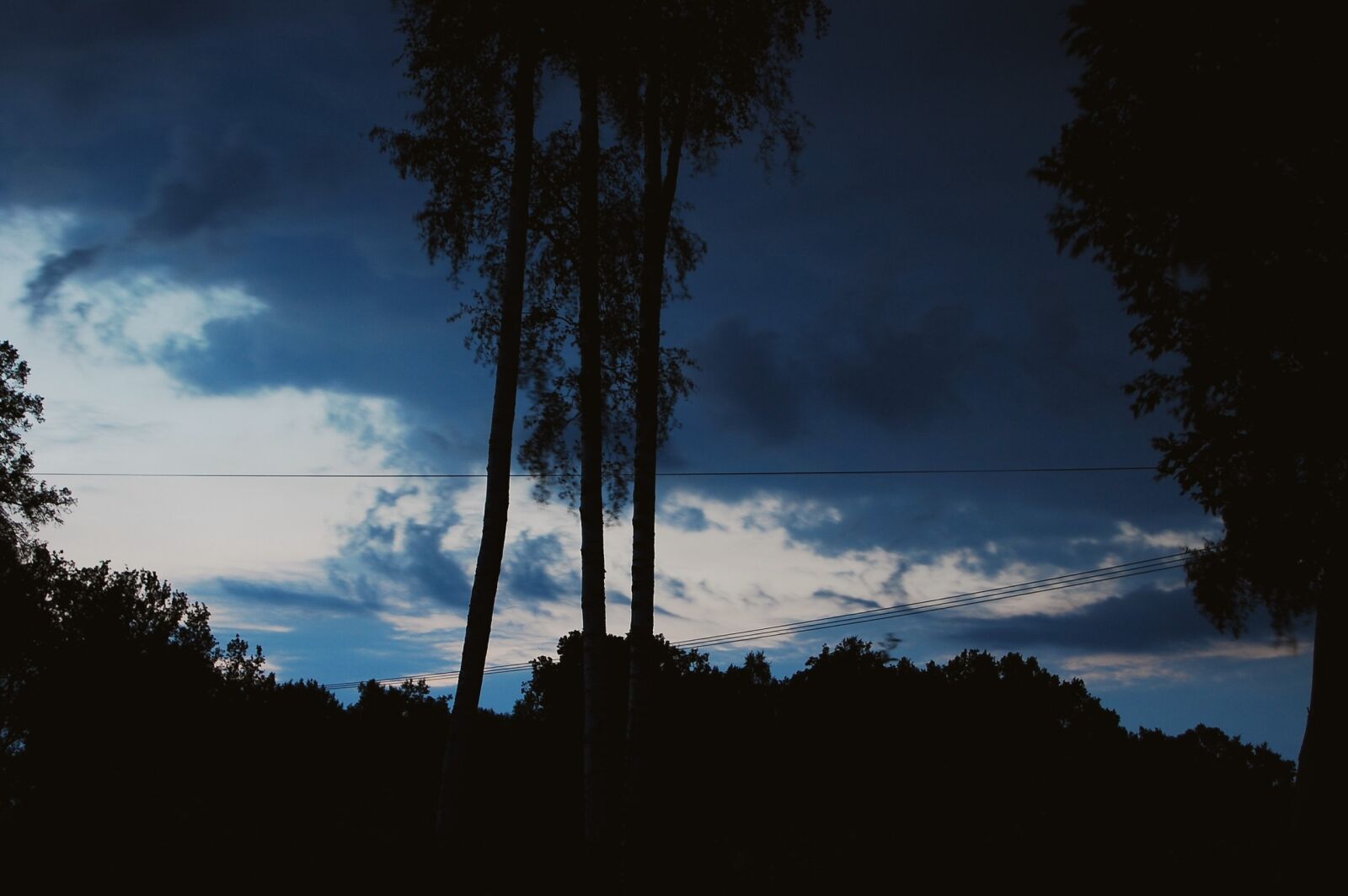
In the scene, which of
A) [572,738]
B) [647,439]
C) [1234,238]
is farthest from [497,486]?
[572,738]

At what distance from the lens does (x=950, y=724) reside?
164 ft

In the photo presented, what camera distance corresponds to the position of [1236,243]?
40.6ft

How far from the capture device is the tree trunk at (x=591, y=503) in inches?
479

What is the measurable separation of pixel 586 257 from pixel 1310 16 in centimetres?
978

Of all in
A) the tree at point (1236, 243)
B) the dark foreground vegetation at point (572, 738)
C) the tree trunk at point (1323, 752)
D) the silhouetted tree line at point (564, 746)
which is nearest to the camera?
the tree trunk at point (1323, 752)

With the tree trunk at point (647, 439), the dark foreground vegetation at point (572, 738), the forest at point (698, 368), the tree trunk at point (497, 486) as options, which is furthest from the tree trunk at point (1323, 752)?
the dark foreground vegetation at point (572, 738)

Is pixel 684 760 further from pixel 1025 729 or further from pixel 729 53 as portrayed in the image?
pixel 729 53

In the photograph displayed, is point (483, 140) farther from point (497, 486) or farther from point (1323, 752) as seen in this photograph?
point (1323, 752)

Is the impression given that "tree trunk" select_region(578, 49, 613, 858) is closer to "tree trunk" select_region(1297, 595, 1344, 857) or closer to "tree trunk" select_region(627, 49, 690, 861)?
"tree trunk" select_region(627, 49, 690, 861)

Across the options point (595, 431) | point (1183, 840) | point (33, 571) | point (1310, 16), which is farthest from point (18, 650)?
point (1310, 16)

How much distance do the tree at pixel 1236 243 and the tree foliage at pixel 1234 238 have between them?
2cm

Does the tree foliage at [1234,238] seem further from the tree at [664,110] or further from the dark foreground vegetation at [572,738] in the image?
the dark foreground vegetation at [572,738]

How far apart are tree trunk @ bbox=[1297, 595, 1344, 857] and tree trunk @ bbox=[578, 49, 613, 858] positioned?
25.8 ft

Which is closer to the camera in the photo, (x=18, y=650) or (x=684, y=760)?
(x=18, y=650)
